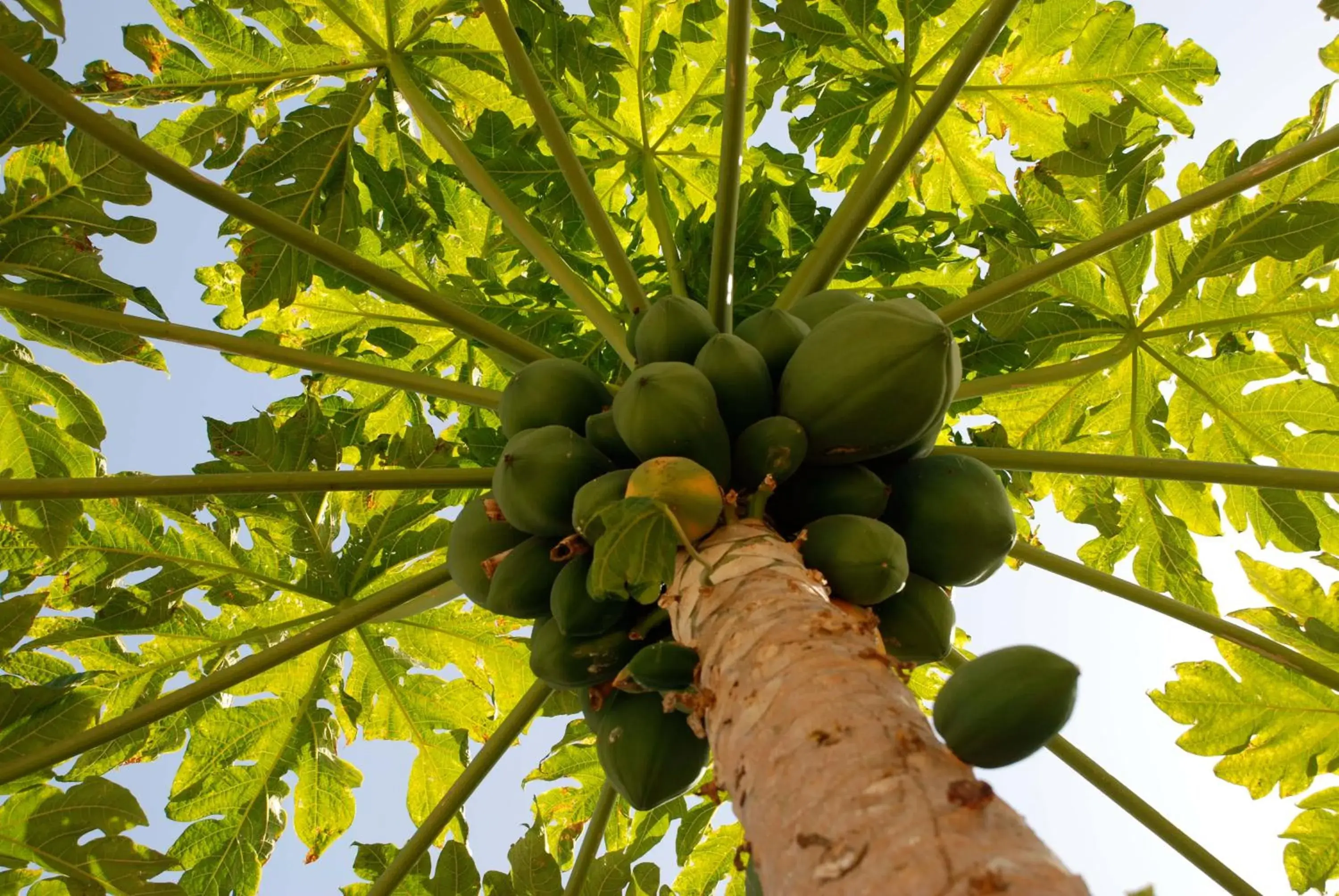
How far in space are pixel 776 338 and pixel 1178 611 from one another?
1187 millimetres

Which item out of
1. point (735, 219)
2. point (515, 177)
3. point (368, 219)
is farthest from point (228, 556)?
point (735, 219)

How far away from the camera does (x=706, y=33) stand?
145 inches

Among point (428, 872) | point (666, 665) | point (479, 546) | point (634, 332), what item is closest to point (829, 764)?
point (666, 665)

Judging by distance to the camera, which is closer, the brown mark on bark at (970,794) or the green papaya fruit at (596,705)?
the brown mark on bark at (970,794)

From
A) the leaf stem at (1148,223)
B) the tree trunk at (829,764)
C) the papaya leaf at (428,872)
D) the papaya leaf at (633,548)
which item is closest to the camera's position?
the tree trunk at (829,764)

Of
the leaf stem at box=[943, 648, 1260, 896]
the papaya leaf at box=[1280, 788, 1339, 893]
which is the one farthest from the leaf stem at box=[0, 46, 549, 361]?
the papaya leaf at box=[1280, 788, 1339, 893]

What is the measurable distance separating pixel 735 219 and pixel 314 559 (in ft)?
5.58

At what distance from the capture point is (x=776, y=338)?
85.8 inches

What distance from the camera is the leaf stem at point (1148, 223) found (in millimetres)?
2318

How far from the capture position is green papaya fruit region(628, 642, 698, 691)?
162 centimetres

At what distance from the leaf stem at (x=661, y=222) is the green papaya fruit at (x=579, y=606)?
1.09 meters

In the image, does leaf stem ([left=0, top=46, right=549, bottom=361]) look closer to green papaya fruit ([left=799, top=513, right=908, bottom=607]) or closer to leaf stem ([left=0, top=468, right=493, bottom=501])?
leaf stem ([left=0, top=468, right=493, bottom=501])

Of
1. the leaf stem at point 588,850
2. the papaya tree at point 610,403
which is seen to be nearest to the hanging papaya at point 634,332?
the papaya tree at point 610,403

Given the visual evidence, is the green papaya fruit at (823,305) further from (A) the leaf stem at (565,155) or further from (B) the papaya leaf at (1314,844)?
(B) the papaya leaf at (1314,844)
